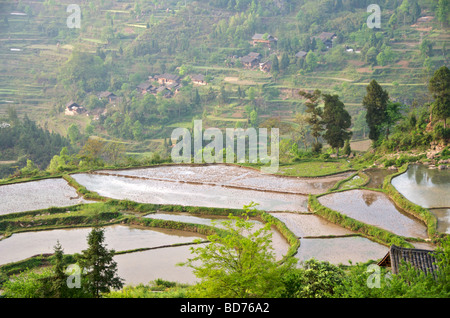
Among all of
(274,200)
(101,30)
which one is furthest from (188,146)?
(101,30)

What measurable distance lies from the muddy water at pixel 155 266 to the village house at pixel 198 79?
1516 inches

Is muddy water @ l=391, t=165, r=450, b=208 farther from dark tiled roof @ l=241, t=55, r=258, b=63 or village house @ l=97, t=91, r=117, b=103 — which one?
village house @ l=97, t=91, r=117, b=103

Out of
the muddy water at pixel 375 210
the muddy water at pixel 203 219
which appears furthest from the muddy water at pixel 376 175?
the muddy water at pixel 203 219

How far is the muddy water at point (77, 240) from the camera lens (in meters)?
15.4

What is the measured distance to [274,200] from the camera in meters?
19.1

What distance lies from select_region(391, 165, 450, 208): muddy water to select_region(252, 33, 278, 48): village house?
3998 centimetres

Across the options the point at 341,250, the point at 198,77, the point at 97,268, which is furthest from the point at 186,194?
the point at 198,77

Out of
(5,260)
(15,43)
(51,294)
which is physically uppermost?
(15,43)

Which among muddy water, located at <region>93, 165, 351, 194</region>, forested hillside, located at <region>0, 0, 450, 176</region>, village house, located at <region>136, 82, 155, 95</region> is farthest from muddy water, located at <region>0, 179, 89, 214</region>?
village house, located at <region>136, 82, 155, 95</region>

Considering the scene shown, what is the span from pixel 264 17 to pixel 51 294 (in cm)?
5866

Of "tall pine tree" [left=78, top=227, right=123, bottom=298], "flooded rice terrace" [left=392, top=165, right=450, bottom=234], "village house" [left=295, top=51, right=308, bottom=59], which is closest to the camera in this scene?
"tall pine tree" [left=78, top=227, right=123, bottom=298]

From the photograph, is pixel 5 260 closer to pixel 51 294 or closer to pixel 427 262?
pixel 51 294

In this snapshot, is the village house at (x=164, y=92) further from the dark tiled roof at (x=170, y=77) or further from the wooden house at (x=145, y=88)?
the dark tiled roof at (x=170, y=77)

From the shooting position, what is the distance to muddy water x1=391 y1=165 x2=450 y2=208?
1686cm
